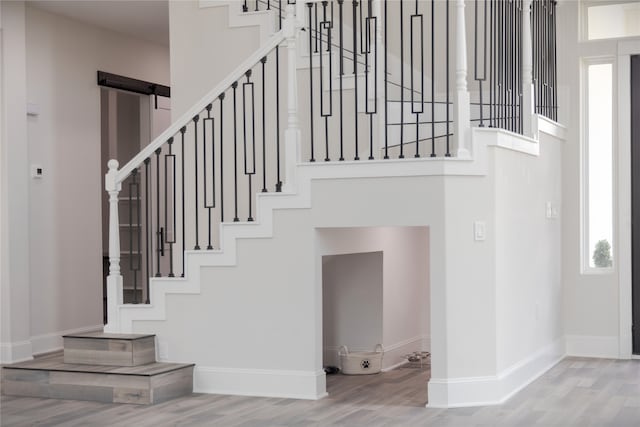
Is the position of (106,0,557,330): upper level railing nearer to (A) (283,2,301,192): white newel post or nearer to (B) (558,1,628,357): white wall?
(A) (283,2,301,192): white newel post

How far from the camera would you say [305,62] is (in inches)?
272

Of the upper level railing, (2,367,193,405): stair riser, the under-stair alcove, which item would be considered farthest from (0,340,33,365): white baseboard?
the under-stair alcove

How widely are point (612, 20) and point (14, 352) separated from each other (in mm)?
5749

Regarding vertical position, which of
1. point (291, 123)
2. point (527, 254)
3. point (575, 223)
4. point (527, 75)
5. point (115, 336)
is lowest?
point (115, 336)

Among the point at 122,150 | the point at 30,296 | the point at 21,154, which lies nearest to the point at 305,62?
the point at 21,154

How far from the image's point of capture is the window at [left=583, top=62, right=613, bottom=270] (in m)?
7.82

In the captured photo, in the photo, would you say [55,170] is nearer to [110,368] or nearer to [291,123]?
[110,368]

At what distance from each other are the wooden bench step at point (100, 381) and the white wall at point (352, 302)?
1458 millimetres

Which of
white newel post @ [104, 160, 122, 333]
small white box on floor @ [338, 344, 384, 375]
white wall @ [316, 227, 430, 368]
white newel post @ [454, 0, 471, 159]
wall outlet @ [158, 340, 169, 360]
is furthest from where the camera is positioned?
small white box on floor @ [338, 344, 384, 375]

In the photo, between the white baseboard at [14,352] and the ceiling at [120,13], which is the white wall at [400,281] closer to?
the white baseboard at [14,352]

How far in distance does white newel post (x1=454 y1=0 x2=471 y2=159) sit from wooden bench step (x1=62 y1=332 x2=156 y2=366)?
8.19 feet

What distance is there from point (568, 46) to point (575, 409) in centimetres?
350

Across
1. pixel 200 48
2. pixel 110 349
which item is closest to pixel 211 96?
pixel 200 48

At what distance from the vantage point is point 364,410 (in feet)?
18.5
